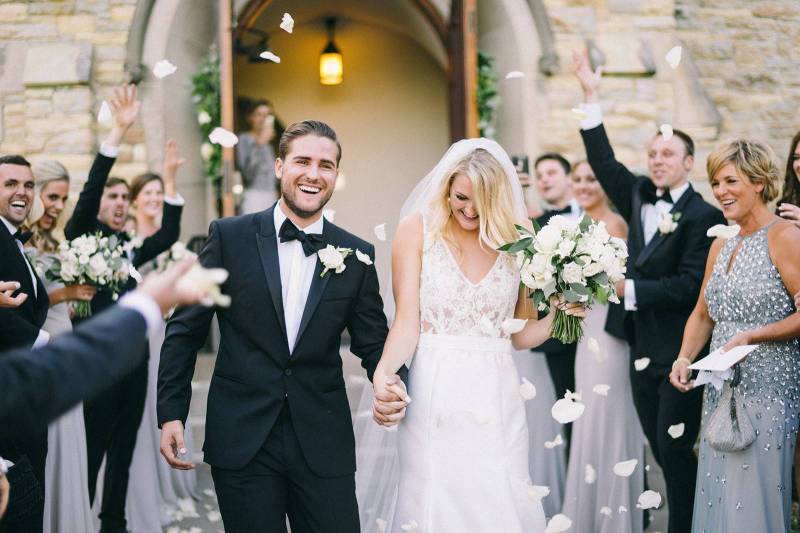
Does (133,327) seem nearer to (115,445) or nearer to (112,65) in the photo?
(115,445)

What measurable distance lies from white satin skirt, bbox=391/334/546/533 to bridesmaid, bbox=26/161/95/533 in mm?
1936

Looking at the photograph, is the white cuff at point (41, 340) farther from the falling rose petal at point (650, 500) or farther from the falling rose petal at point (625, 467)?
the falling rose petal at point (625, 467)

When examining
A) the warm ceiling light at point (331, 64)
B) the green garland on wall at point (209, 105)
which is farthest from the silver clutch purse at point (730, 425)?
the warm ceiling light at point (331, 64)

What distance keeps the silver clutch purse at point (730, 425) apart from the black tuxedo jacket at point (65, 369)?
284cm

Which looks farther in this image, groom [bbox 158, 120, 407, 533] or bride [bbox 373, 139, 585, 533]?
bride [bbox 373, 139, 585, 533]

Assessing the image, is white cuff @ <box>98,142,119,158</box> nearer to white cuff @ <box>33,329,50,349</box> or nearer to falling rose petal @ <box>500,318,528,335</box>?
white cuff @ <box>33,329,50,349</box>

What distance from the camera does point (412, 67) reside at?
12391 millimetres

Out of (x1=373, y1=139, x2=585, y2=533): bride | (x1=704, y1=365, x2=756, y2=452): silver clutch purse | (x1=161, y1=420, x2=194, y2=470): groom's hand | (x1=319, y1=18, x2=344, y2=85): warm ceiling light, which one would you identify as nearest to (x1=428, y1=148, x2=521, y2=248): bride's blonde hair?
(x1=373, y1=139, x2=585, y2=533): bride

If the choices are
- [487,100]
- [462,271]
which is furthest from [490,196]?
[487,100]

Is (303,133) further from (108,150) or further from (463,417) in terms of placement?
(108,150)

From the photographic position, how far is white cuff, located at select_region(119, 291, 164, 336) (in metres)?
2.04

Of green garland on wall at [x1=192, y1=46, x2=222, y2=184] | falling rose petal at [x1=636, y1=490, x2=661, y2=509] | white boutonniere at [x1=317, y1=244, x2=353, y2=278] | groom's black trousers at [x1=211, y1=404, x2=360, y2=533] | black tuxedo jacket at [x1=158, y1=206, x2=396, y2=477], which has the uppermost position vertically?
green garland on wall at [x1=192, y1=46, x2=222, y2=184]

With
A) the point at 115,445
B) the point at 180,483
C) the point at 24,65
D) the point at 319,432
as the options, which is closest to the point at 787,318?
the point at 319,432

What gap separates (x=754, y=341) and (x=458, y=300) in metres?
1.37
